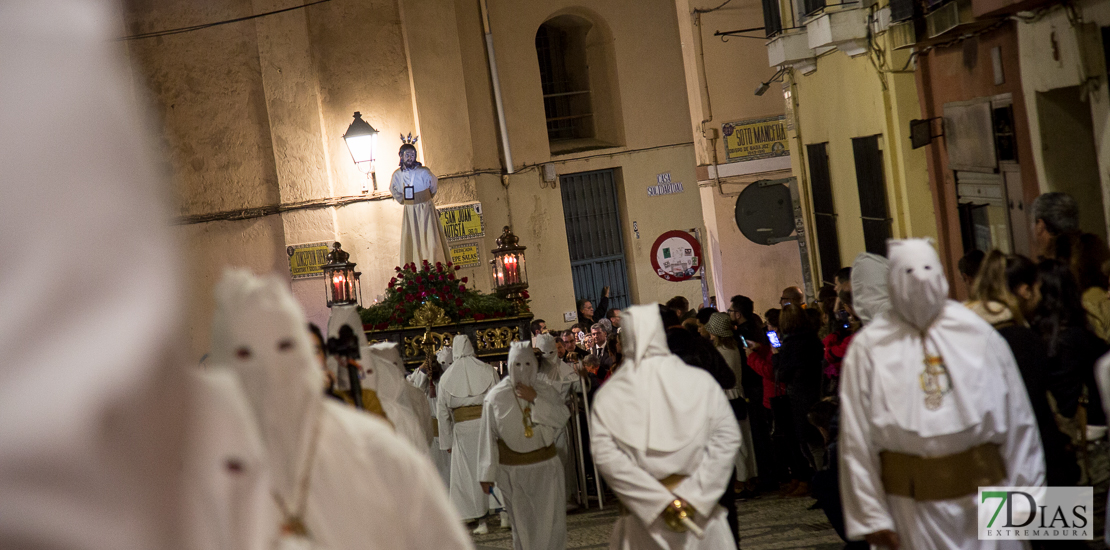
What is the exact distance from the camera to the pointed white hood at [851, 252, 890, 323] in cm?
745

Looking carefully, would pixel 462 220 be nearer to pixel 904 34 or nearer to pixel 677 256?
pixel 677 256

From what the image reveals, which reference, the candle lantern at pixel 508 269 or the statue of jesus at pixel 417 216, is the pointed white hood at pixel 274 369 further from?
the statue of jesus at pixel 417 216

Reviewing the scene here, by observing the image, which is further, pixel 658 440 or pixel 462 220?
pixel 462 220

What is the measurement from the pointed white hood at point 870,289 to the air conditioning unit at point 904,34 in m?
4.46

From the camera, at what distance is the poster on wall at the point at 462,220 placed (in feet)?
71.4

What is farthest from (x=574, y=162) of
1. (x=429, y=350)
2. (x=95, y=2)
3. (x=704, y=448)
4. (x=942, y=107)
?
(x=95, y=2)

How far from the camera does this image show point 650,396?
636 cm

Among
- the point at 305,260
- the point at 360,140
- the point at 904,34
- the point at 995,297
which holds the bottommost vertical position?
the point at 995,297

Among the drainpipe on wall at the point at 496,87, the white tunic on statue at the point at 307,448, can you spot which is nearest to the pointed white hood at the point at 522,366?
the white tunic on statue at the point at 307,448

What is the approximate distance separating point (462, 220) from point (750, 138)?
597cm

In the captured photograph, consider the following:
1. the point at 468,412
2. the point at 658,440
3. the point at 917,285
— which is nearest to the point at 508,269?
the point at 468,412

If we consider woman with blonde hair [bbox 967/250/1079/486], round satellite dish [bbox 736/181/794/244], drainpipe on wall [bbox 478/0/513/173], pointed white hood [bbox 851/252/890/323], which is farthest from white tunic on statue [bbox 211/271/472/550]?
drainpipe on wall [bbox 478/0/513/173]

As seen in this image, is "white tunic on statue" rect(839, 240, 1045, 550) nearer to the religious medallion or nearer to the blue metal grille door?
the religious medallion

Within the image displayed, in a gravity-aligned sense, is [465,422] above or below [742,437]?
above
